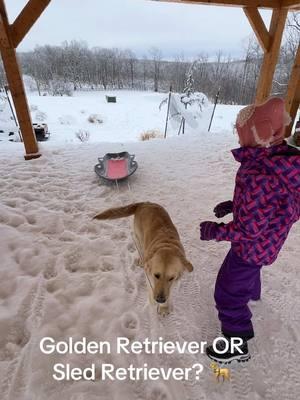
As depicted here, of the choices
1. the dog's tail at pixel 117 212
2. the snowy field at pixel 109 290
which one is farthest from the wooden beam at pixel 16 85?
the dog's tail at pixel 117 212

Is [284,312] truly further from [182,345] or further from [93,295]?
[93,295]

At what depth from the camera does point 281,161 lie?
44.7 inches

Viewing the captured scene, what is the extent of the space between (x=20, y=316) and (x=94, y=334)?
0.50m

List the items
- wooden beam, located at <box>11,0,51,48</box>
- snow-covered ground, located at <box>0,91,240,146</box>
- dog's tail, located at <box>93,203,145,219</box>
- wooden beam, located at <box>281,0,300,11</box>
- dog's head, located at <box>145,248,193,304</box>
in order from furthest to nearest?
1. snow-covered ground, located at <box>0,91,240,146</box>
2. wooden beam, located at <box>281,0,300,11</box>
3. wooden beam, located at <box>11,0,51,48</box>
4. dog's tail, located at <box>93,203,145,219</box>
5. dog's head, located at <box>145,248,193,304</box>

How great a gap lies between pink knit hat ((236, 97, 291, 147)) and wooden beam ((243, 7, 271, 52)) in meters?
3.91

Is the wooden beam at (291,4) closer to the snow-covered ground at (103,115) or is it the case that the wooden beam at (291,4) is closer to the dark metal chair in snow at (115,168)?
the dark metal chair in snow at (115,168)

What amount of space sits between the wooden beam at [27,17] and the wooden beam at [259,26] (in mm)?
2954

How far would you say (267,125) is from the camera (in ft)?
3.80

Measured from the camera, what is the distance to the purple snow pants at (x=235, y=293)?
1358 mm

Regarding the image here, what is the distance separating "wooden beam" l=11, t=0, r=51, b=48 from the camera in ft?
10.4

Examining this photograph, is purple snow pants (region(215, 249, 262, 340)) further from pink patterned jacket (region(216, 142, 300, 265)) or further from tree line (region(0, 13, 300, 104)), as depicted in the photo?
tree line (region(0, 13, 300, 104))

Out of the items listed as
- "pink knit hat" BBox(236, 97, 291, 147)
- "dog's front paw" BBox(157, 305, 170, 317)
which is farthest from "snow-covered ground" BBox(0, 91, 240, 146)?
"pink knit hat" BBox(236, 97, 291, 147)

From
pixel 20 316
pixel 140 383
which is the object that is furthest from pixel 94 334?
pixel 20 316

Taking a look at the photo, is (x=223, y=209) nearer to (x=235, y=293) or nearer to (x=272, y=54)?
(x=235, y=293)
